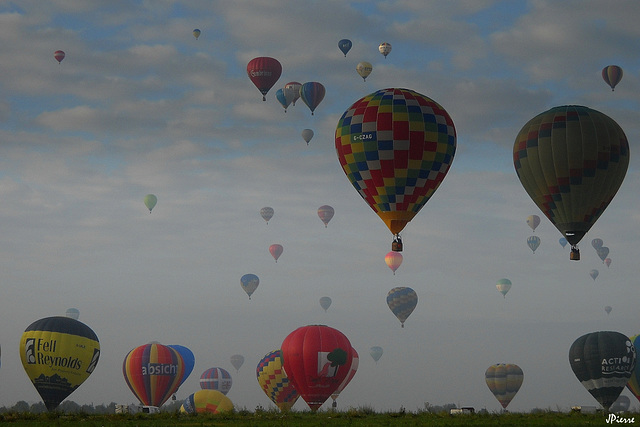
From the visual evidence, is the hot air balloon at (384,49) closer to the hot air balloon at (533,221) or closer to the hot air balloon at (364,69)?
the hot air balloon at (364,69)

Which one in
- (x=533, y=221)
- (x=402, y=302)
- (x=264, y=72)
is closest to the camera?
(x=264, y=72)

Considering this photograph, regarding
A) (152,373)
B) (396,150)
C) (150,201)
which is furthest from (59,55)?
(396,150)

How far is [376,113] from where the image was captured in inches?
2073

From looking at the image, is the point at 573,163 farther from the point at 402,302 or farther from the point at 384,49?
the point at 384,49

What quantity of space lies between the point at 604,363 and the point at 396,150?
24.7 metres

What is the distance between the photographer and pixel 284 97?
9031 centimetres

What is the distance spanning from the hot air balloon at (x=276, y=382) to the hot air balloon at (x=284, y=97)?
2437 cm

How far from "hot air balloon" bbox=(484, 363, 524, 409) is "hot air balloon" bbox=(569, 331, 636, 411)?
23.5 meters

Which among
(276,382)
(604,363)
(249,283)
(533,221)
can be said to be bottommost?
(604,363)

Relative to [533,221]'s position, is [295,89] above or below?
above

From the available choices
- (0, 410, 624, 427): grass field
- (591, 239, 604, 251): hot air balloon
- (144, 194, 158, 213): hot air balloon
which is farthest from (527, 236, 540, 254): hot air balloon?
(0, 410, 624, 427): grass field

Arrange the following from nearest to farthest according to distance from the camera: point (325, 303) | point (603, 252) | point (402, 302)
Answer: point (402, 302), point (603, 252), point (325, 303)

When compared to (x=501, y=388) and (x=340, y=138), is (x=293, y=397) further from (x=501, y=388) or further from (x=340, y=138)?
(x=340, y=138)

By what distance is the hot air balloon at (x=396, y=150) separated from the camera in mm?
51938
